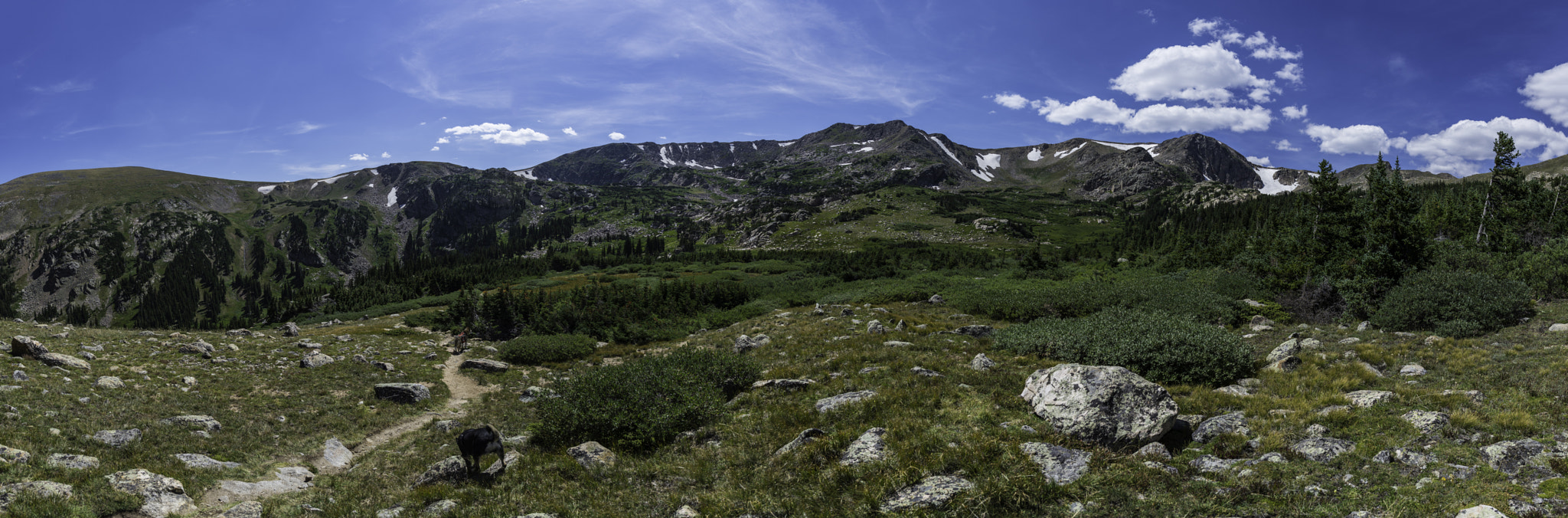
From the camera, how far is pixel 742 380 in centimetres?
1867

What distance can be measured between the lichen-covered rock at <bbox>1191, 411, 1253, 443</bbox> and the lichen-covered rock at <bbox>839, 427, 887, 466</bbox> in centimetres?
659

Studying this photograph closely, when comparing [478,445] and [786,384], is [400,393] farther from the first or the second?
[786,384]

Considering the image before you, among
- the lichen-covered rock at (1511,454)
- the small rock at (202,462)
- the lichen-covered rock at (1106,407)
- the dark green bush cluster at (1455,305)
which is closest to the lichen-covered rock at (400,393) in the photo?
the small rock at (202,462)

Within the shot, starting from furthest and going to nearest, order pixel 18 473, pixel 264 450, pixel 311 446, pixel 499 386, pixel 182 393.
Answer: pixel 499 386
pixel 182 393
pixel 311 446
pixel 264 450
pixel 18 473

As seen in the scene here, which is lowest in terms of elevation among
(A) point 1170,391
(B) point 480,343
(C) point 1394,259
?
(B) point 480,343

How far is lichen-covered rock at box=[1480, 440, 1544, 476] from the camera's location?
327 inches

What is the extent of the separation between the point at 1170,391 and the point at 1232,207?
17985 cm

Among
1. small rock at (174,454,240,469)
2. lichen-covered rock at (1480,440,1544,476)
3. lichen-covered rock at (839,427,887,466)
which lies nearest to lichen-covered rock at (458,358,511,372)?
small rock at (174,454,240,469)

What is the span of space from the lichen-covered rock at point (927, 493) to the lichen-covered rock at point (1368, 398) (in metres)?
10.1

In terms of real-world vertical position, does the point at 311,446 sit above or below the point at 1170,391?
below

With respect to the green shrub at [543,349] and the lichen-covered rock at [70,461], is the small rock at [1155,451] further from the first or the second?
the green shrub at [543,349]

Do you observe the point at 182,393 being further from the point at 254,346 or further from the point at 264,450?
the point at 254,346

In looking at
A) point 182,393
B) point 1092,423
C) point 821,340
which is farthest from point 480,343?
point 1092,423

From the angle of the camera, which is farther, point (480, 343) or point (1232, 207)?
point (1232, 207)
